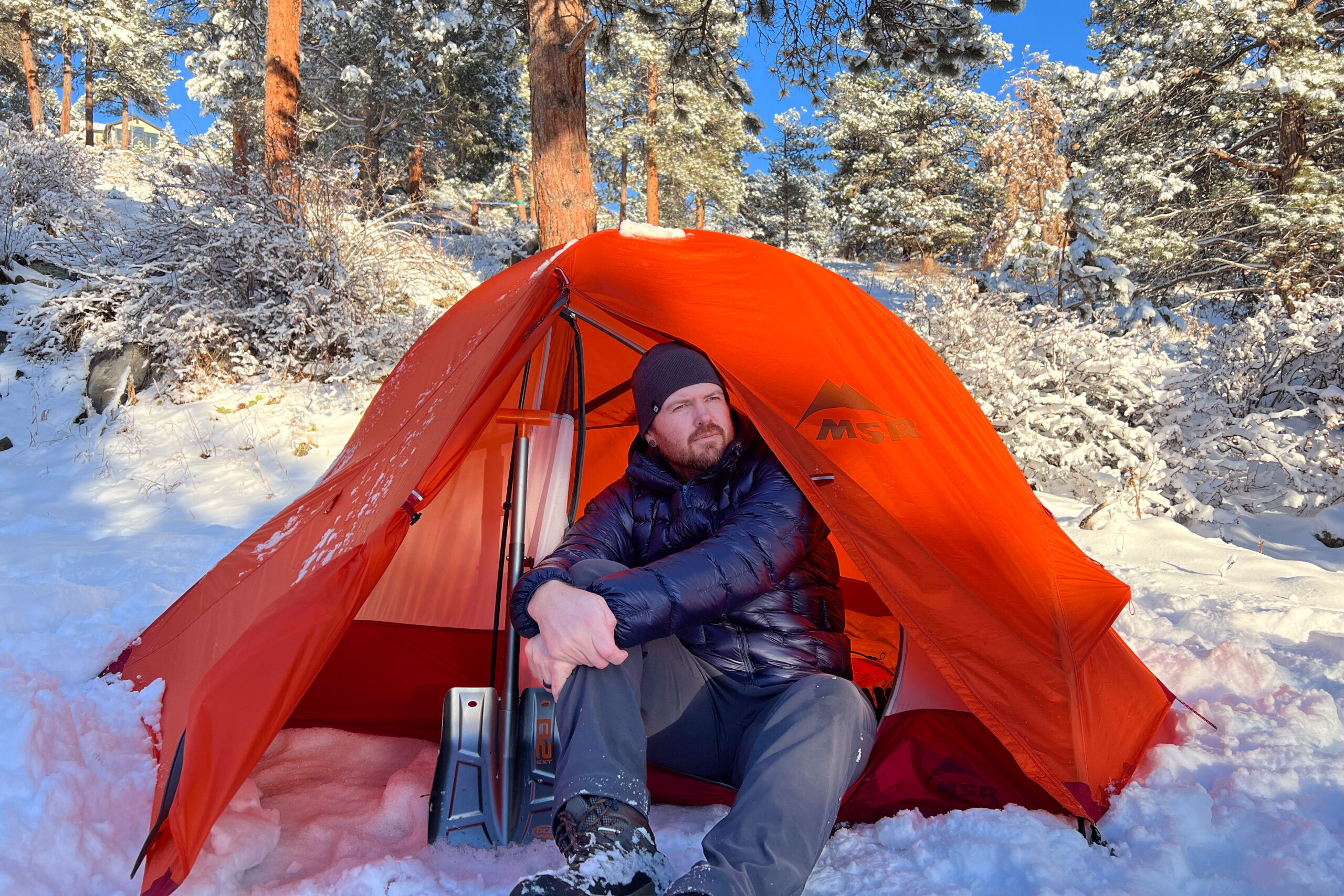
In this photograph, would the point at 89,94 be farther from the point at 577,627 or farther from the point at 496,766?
the point at 577,627

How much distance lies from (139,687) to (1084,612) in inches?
105

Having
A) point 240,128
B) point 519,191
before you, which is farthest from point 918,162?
point 240,128

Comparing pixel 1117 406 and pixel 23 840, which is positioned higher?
pixel 1117 406

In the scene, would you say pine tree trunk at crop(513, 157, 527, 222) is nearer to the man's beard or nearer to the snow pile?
the snow pile

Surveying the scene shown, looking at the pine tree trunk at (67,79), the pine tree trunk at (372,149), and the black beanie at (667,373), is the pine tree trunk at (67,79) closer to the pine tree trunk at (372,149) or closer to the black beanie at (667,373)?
the pine tree trunk at (372,149)

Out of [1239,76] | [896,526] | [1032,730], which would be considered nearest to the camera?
[1032,730]

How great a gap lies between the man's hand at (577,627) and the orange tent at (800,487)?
41 cm

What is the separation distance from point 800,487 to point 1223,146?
1154 centimetres

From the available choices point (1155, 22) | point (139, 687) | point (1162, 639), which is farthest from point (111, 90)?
point (1162, 639)

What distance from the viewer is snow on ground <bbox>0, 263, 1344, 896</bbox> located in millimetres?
1646

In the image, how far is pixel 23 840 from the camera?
4.99 feet

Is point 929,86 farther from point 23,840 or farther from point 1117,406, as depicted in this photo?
point 23,840

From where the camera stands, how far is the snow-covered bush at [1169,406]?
17.4 ft

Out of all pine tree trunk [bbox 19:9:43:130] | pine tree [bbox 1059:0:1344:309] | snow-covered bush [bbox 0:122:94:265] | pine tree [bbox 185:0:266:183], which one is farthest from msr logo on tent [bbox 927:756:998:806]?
pine tree trunk [bbox 19:9:43:130]
